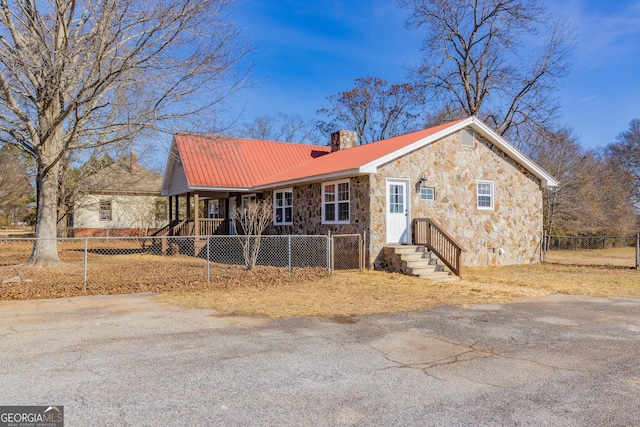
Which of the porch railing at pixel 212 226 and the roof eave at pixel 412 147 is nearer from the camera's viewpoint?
the roof eave at pixel 412 147

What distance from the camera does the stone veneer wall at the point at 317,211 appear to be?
45.3ft

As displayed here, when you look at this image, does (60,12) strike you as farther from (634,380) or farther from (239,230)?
(634,380)

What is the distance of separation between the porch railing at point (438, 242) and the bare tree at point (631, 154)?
98.3 feet

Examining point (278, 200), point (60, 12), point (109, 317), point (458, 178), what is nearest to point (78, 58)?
point (60, 12)

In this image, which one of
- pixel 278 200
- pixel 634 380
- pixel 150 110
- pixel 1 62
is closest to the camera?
pixel 634 380

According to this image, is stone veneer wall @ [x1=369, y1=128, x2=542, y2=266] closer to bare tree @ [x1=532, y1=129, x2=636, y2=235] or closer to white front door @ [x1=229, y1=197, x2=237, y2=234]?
white front door @ [x1=229, y1=197, x2=237, y2=234]

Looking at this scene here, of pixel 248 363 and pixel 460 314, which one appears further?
pixel 460 314

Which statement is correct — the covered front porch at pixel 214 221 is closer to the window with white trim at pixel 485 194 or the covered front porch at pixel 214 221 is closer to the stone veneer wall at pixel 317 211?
the stone veneer wall at pixel 317 211

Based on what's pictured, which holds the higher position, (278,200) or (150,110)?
(150,110)

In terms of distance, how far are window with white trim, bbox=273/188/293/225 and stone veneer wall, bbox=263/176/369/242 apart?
0.24 metres

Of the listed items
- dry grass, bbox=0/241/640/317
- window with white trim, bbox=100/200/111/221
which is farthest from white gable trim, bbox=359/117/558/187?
window with white trim, bbox=100/200/111/221

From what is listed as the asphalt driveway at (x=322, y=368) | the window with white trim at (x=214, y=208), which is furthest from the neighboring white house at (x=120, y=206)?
the asphalt driveway at (x=322, y=368)

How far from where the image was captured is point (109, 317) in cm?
729

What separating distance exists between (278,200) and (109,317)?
38.0 ft
